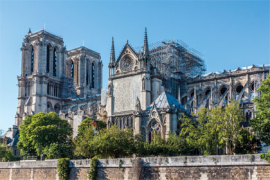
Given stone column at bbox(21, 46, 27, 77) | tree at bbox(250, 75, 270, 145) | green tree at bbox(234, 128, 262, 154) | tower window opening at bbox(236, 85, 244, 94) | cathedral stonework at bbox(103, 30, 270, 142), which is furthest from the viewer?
stone column at bbox(21, 46, 27, 77)

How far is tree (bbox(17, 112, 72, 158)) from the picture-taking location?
59.0m

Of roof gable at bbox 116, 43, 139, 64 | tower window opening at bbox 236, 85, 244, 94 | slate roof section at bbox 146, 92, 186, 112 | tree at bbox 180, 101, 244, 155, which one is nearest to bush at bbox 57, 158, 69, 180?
tree at bbox 180, 101, 244, 155

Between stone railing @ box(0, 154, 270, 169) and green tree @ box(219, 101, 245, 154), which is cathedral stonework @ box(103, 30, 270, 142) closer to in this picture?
green tree @ box(219, 101, 245, 154)

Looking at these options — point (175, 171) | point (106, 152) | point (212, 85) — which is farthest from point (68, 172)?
point (212, 85)

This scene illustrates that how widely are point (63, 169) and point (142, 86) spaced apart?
1091 inches

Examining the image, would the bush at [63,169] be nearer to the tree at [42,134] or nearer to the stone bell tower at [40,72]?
the tree at [42,134]

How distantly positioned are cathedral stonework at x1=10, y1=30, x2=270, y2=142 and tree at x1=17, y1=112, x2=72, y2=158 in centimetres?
796

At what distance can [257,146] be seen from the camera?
41.5 metres

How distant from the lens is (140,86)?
216 feet

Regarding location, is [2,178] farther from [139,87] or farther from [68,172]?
[139,87]

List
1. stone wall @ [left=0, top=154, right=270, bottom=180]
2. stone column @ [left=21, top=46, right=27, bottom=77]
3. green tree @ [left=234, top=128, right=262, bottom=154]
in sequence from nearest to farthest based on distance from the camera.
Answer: stone wall @ [left=0, top=154, right=270, bottom=180]
green tree @ [left=234, top=128, right=262, bottom=154]
stone column @ [left=21, top=46, right=27, bottom=77]

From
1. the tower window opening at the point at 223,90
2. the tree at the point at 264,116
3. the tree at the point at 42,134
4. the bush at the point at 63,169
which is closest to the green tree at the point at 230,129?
the tree at the point at 264,116

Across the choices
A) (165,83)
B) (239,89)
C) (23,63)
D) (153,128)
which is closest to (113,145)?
(153,128)

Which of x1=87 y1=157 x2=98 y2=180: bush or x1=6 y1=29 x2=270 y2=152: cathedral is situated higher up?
x1=6 y1=29 x2=270 y2=152: cathedral
